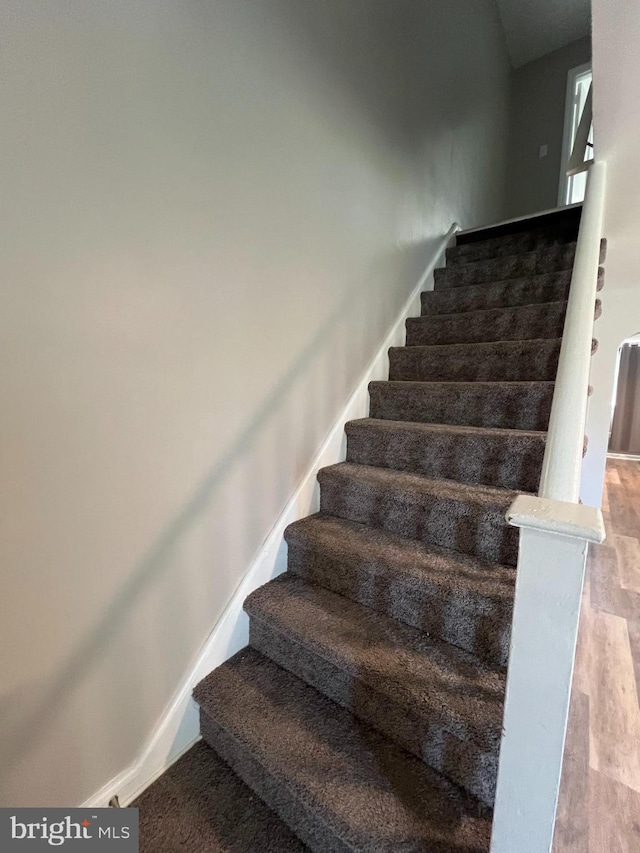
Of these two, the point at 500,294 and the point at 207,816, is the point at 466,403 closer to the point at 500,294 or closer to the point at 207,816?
the point at 500,294

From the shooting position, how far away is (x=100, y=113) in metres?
0.88

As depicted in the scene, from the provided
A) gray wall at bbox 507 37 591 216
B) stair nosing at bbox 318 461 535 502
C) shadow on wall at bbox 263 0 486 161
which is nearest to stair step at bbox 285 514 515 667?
stair nosing at bbox 318 461 535 502

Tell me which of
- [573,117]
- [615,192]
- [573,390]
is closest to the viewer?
[573,390]

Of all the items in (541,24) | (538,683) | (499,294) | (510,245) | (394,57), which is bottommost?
(538,683)

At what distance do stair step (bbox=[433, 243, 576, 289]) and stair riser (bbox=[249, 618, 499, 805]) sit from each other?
2.35 m

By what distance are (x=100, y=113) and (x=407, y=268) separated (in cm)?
180

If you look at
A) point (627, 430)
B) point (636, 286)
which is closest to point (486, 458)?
point (636, 286)

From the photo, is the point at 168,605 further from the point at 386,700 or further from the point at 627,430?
the point at 627,430

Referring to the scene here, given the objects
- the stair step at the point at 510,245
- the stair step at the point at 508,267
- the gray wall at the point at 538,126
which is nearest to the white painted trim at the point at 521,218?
the stair step at the point at 510,245

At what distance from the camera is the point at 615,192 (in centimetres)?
184

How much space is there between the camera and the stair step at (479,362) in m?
1.72

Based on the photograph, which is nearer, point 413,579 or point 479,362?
point 413,579

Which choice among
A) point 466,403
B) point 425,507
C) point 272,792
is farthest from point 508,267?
point 272,792

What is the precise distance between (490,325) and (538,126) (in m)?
3.66
